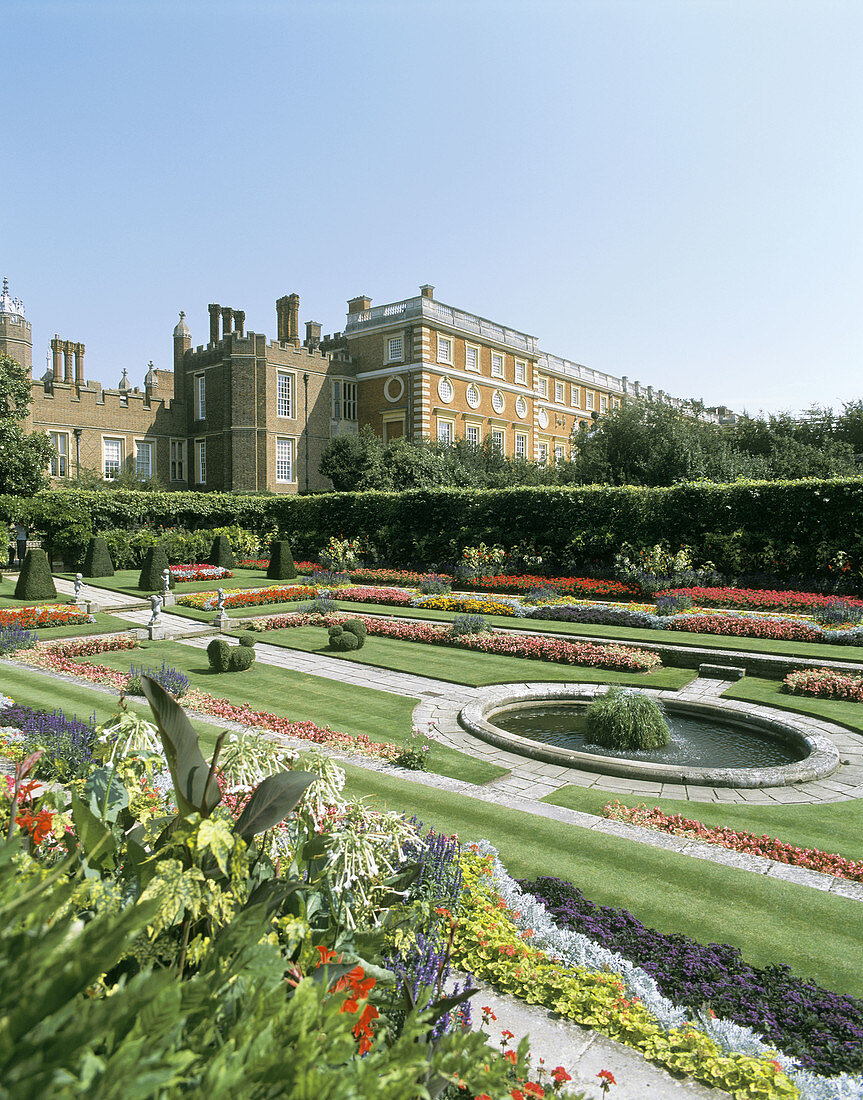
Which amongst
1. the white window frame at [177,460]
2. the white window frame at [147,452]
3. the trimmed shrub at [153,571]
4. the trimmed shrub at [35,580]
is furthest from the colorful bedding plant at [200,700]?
the white window frame at [177,460]

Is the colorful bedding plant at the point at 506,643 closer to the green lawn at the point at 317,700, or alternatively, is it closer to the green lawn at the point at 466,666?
the green lawn at the point at 466,666

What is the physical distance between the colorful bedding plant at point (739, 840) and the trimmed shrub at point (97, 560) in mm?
21236

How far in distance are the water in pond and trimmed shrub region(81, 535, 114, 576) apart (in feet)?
59.7

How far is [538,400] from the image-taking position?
51438 millimetres

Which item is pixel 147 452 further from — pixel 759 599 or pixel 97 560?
pixel 759 599

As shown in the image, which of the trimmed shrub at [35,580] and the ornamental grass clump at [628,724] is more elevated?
the trimmed shrub at [35,580]

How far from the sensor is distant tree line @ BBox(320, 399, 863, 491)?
28878mm

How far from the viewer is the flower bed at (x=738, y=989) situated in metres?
2.88

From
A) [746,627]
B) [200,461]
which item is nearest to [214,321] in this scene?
[200,461]

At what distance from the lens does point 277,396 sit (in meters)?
40.4

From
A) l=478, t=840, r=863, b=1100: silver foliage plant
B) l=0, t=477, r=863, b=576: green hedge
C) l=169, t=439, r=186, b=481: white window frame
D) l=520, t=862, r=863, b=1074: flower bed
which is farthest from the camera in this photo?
l=169, t=439, r=186, b=481: white window frame

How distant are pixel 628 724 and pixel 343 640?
6474 mm

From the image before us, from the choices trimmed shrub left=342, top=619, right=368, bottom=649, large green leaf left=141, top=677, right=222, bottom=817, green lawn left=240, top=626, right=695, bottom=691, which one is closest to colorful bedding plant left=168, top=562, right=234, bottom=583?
green lawn left=240, top=626, right=695, bottom=691

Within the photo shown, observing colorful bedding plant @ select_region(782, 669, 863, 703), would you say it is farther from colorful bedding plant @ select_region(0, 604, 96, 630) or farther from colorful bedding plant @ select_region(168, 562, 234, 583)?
colorful bedding plant @ select_region(168, 562, 234, 583)
